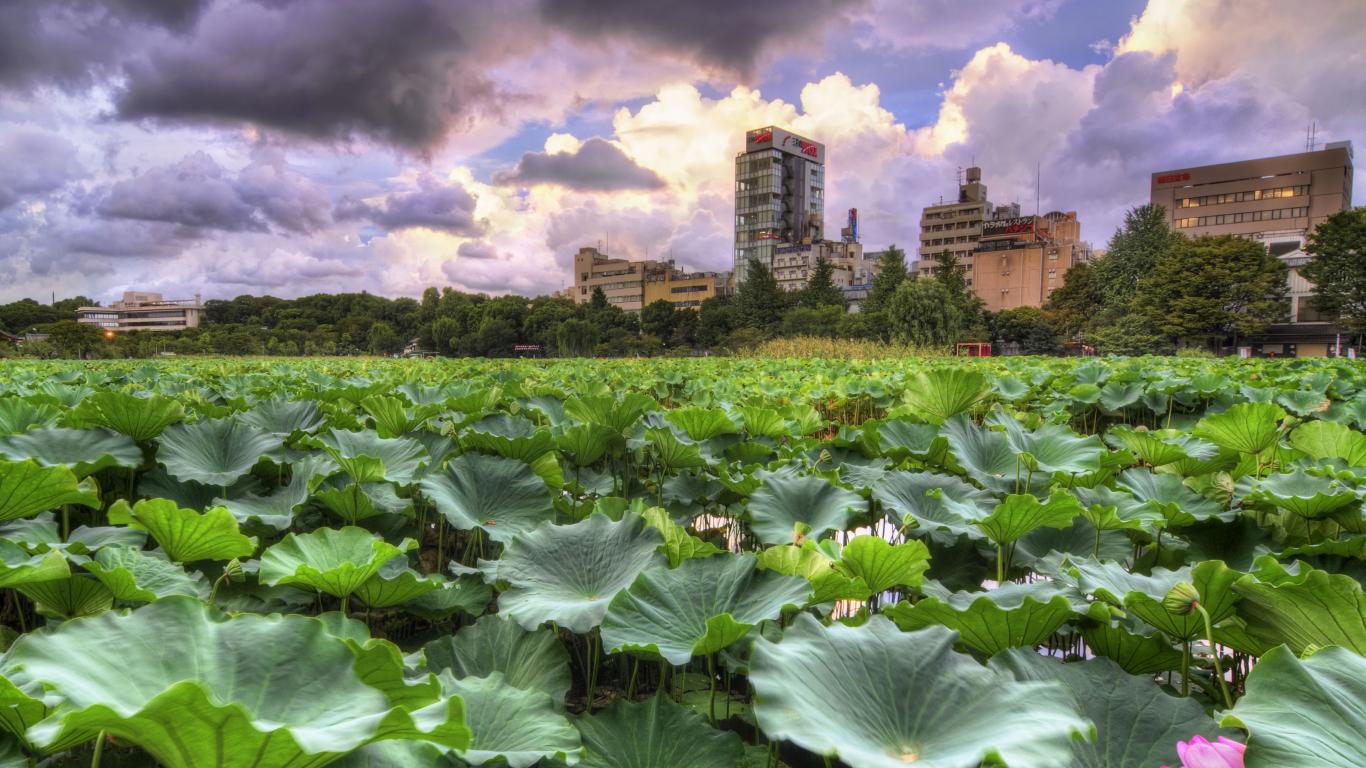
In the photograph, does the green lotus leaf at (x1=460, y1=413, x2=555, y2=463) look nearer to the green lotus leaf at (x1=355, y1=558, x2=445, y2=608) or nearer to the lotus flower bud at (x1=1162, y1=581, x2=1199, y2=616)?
the green lotus leaf at (x1=355, y1=558, x2=445, y2=608)

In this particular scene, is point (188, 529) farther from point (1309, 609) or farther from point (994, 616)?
point (1309, 609)

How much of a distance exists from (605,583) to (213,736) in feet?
2.30

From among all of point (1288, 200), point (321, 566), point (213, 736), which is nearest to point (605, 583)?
point (321, 566)

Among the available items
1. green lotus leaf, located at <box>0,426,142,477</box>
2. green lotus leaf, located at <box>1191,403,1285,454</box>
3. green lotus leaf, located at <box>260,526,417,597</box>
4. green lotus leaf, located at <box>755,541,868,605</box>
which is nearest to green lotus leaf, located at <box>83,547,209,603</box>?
green lotus leaf, located at <box>260,526,417,597</box>

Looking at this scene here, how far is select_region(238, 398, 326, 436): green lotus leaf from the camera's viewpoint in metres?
2.22

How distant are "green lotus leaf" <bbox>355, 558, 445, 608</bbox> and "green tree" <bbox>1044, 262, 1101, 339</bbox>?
47746 millimetres

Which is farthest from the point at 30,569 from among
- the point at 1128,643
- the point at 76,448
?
the point at 1128,643

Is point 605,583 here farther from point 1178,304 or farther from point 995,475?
point 1178,304

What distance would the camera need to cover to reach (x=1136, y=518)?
1374 millimetres

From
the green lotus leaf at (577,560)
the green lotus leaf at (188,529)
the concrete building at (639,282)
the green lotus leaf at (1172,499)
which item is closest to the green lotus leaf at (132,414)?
the green lotus leaf at (188,529)

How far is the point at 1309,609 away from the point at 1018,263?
249ft

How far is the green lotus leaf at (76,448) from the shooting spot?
Result: 1.55 metres

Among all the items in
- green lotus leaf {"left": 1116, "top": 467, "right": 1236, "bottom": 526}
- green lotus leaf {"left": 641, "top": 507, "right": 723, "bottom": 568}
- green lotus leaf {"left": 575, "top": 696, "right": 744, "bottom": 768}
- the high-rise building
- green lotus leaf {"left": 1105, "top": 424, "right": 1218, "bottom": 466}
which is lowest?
green lotus leaf {"left": 575, "top": 696, "right": 744, "bottom": 768}

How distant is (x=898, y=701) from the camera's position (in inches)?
29.2
